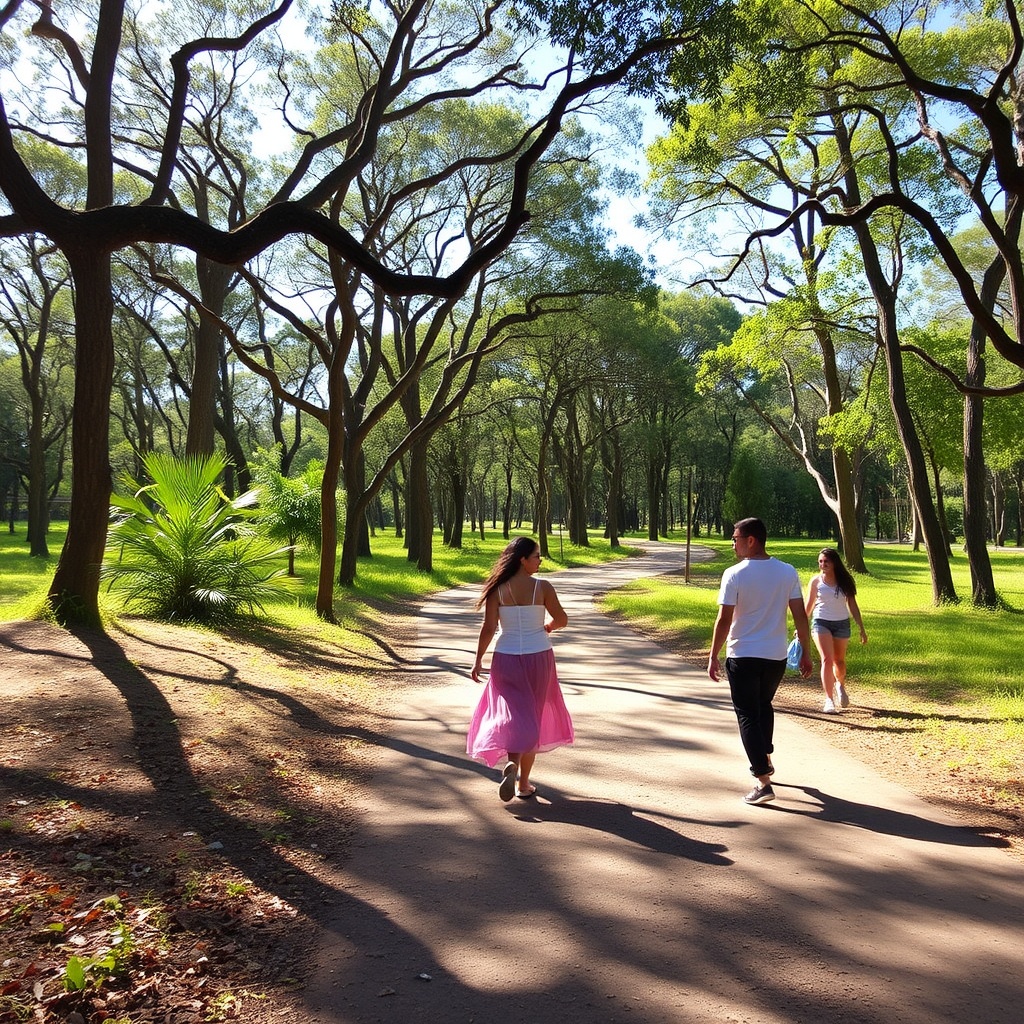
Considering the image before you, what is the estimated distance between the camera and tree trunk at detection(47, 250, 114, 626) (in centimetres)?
810

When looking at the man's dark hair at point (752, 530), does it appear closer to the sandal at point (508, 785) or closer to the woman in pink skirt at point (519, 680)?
the woman in pink skirt at point (519, 680)

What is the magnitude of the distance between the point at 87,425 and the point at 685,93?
8.48m

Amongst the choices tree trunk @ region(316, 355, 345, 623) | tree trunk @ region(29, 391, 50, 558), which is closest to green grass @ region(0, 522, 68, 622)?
tree trunk @ region(29, 391, 50, 558)

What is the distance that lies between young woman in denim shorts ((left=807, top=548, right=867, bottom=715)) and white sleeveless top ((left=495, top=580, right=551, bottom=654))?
3807 mm

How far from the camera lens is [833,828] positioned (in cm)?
479

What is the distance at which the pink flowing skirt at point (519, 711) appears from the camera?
207 inches

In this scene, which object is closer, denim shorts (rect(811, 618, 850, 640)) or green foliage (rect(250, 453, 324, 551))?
denim shorts (rect(811, 618, 850, 640))

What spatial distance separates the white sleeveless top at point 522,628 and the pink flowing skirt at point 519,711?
48 mm

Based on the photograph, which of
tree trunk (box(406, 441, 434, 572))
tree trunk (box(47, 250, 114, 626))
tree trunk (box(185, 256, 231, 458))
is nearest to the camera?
tree trunk (box(47, 250, 114, 626))

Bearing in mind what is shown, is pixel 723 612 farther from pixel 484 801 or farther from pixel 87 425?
pixel 87 425

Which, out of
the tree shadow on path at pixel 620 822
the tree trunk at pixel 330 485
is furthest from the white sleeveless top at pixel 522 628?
the tree trunk at pixel 330 485

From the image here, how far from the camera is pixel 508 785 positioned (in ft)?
17.1

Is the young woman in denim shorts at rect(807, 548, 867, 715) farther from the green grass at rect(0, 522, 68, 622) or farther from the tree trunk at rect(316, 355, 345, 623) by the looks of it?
the green grass at rect(0, 522, 68, 622)

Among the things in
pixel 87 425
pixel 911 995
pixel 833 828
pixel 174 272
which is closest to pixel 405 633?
pixel 87 425
